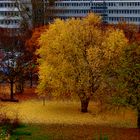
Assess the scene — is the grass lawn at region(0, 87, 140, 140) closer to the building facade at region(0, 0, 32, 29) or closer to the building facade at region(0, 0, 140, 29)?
the building facade at region(0, 0, 140, 29)

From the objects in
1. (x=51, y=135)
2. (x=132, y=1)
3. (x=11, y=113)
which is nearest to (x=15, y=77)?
(x=11, y=113)

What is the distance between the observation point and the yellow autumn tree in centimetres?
4850

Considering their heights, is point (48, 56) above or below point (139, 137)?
above

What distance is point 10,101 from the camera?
55.0m

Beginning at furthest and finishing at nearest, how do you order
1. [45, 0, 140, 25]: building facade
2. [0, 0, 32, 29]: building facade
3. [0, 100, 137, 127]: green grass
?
[45, 0, 140, 25]: building facade → [0, 0, 32, 29]: building facade → [0, 100, 137, 127]: green grass

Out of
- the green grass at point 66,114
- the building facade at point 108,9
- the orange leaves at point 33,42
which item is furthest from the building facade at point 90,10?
the green grass at point 66,114

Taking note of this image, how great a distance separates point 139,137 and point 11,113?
41.7ft

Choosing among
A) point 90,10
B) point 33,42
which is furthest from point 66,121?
point 90,10

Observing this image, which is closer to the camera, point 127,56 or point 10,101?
point 127,56

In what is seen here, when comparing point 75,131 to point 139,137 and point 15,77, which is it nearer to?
point 139,137

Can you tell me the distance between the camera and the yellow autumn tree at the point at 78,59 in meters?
48.5

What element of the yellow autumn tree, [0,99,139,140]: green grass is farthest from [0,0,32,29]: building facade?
the yellow autumn tree

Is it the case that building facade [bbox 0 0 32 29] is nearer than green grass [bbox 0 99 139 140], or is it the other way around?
green grass [bbox 0 99 139 140]

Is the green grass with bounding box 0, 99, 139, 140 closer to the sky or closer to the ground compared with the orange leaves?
closer to the ground
